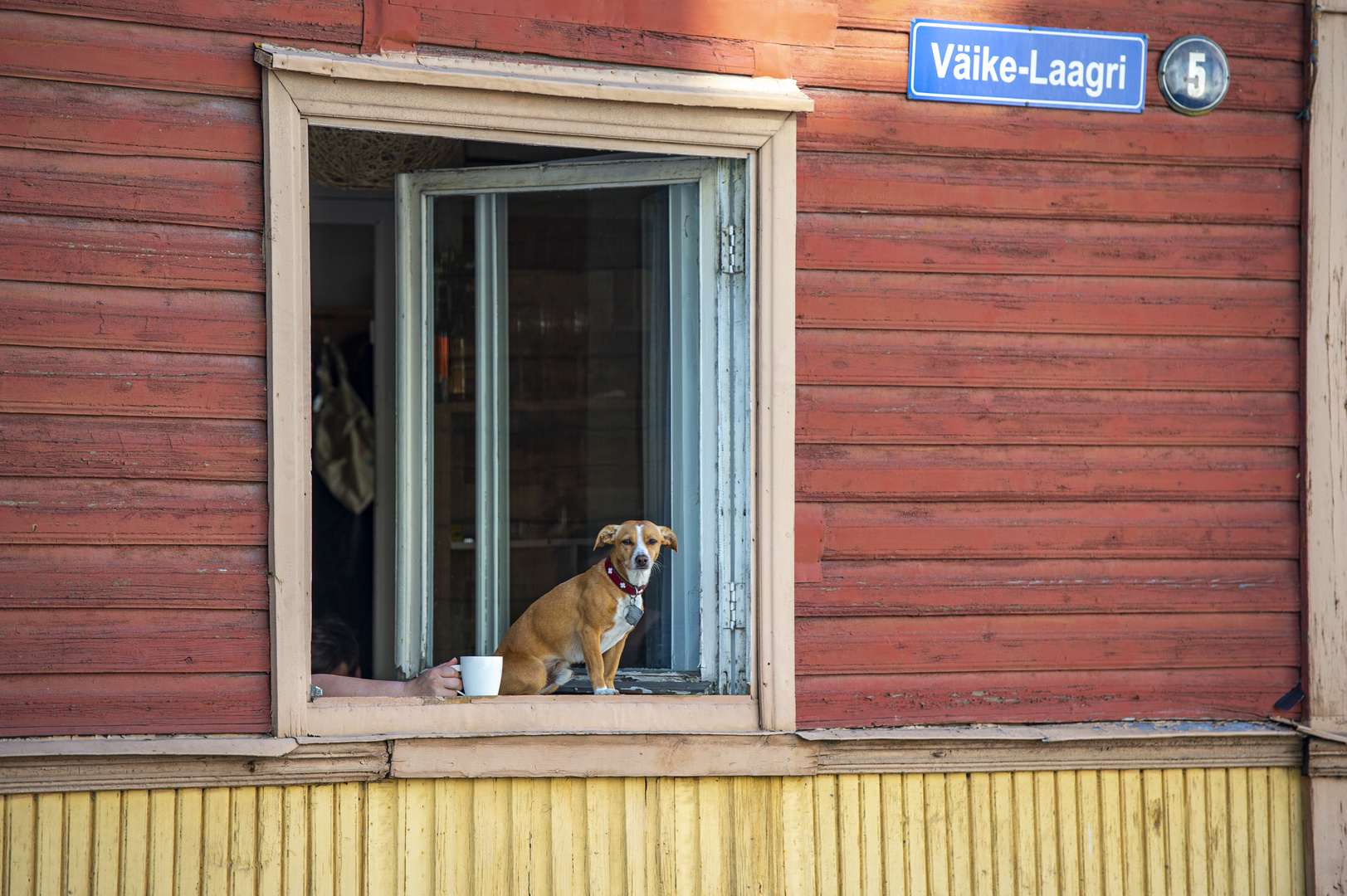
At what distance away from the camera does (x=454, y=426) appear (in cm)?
361

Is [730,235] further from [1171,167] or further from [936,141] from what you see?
[1171,167]

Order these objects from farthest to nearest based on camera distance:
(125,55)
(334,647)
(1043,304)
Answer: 1. (334,647)
2. (1043,304)
3. (125,55)

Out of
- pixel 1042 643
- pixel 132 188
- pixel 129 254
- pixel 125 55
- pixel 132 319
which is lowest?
pixel 1042 643

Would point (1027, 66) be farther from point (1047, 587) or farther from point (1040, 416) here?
point (1047, 587)

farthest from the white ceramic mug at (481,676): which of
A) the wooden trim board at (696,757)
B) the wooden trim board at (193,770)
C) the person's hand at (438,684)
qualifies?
the wooden trim board at (193,770)

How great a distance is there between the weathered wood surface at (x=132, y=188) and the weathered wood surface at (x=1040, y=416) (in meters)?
1.59

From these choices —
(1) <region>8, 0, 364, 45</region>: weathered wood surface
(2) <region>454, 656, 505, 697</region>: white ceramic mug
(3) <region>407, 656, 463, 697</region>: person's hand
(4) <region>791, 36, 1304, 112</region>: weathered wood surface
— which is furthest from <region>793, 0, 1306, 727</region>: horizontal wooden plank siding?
(1) <region>8, 0, 364, 45</region>: weathered wood surface

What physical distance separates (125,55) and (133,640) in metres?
1.48

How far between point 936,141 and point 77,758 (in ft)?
9.29

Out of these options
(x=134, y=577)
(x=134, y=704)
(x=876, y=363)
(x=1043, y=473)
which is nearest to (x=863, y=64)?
(x=876, y=363)

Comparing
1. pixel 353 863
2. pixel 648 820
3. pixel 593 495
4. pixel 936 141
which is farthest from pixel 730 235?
pixel 353 863

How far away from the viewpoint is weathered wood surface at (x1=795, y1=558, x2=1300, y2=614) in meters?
3.13

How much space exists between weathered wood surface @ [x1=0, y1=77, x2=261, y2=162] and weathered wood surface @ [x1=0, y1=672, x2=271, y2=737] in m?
1.33

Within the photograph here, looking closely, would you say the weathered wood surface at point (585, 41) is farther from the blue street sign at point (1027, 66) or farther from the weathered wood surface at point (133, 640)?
the weathered wood surface at point (133, 640)
